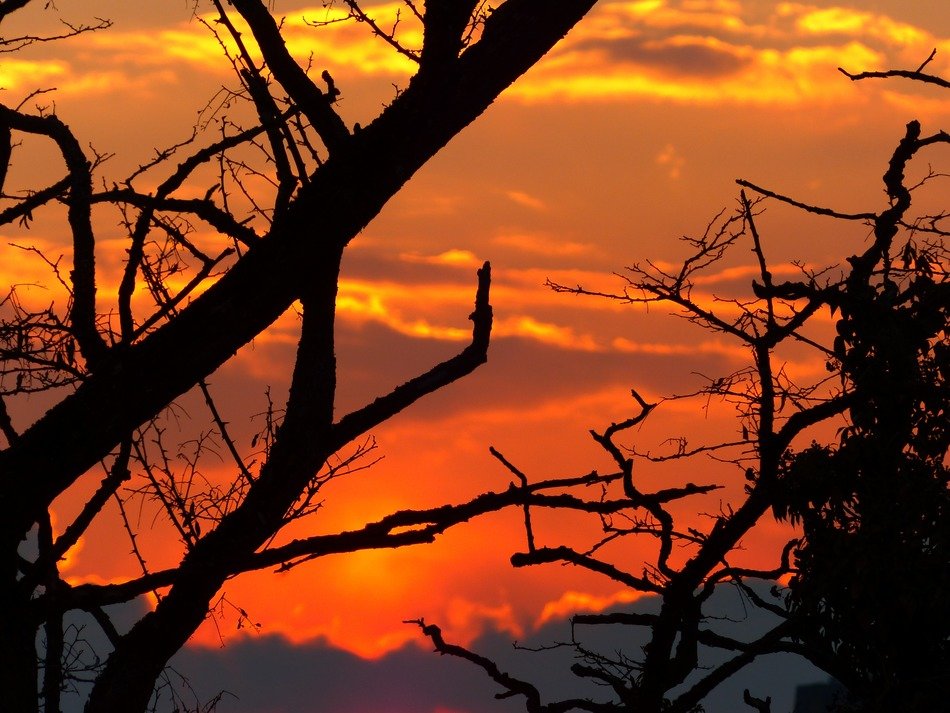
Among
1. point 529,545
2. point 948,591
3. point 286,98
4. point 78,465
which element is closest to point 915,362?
point 948,591


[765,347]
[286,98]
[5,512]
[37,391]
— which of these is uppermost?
[765,347]

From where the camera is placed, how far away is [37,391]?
25.7 ft

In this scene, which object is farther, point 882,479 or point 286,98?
point 882,479

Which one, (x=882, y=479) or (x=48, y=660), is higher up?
(x=882, y=479)

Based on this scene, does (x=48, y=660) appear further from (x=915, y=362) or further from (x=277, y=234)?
(x=915, y=362)

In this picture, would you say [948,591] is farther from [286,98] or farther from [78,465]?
[78,465]

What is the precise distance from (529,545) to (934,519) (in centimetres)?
697

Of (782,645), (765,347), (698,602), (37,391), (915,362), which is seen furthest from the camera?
(915,362)

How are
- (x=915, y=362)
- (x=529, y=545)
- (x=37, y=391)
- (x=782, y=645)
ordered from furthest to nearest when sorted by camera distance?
(x=915, y=362) → (x=782, y=645) → (x=37, y=391) → (x=529, y=545)

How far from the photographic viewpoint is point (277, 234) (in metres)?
5.07

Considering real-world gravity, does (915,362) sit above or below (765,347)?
above

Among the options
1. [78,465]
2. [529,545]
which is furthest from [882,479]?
[78,465]

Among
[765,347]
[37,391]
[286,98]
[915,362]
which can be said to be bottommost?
[37,391]

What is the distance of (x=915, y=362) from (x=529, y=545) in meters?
7.29
